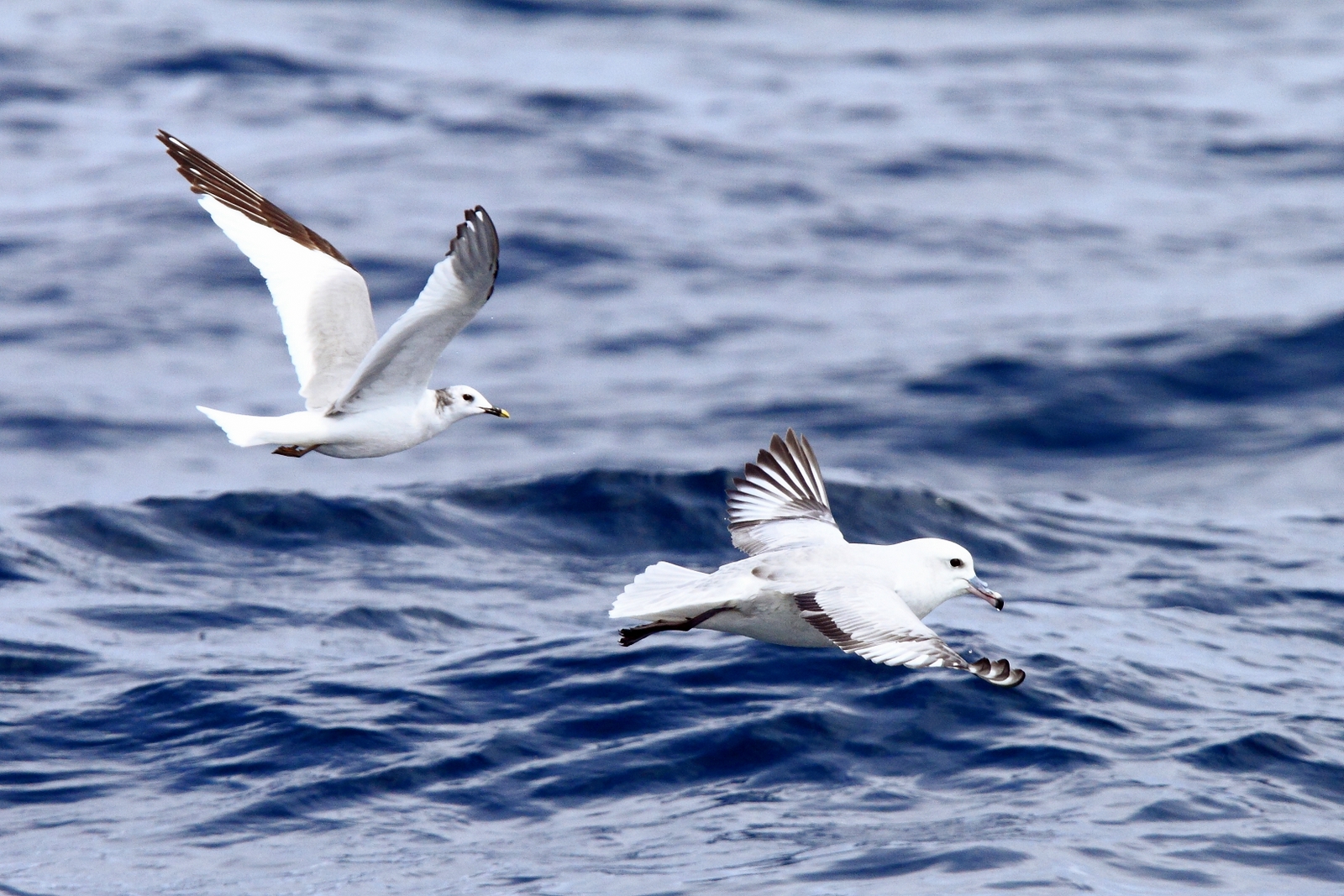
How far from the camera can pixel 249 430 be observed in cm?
774

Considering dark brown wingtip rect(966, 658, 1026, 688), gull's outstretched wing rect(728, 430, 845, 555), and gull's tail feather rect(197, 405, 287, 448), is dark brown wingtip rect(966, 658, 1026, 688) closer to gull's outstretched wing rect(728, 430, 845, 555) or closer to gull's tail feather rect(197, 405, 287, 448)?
gull's outstretched wing rect(728, 430, 845, 555)

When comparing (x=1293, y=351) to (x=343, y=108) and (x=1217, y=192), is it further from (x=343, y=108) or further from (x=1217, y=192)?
(x=343, y=108)

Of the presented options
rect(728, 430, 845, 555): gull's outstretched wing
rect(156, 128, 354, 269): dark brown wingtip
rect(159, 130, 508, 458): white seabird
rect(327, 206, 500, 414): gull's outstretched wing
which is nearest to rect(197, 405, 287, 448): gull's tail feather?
rect(159, 130, 508, 458): white seabird

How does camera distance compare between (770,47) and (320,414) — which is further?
(770,47)

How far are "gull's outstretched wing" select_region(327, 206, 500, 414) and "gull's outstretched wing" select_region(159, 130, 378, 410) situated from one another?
0.40m

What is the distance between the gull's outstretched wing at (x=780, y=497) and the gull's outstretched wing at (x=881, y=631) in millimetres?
1233

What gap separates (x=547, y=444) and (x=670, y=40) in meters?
17.1

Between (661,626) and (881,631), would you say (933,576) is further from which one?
(661,626)

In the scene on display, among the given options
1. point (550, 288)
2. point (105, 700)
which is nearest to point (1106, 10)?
point (550, 288)

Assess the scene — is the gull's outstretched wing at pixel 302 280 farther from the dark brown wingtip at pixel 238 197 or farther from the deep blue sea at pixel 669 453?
the deep blue sea at pixel 669 453

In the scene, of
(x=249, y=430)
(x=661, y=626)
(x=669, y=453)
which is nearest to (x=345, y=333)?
(x=249, y=430)

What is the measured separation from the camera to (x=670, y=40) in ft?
104

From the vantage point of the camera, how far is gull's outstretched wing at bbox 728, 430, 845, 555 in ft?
27.9

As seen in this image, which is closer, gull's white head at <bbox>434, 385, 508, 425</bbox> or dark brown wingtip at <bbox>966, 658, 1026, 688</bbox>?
dark brown wingtip at <bbox>966, 658, 1026, 688</bbox>
